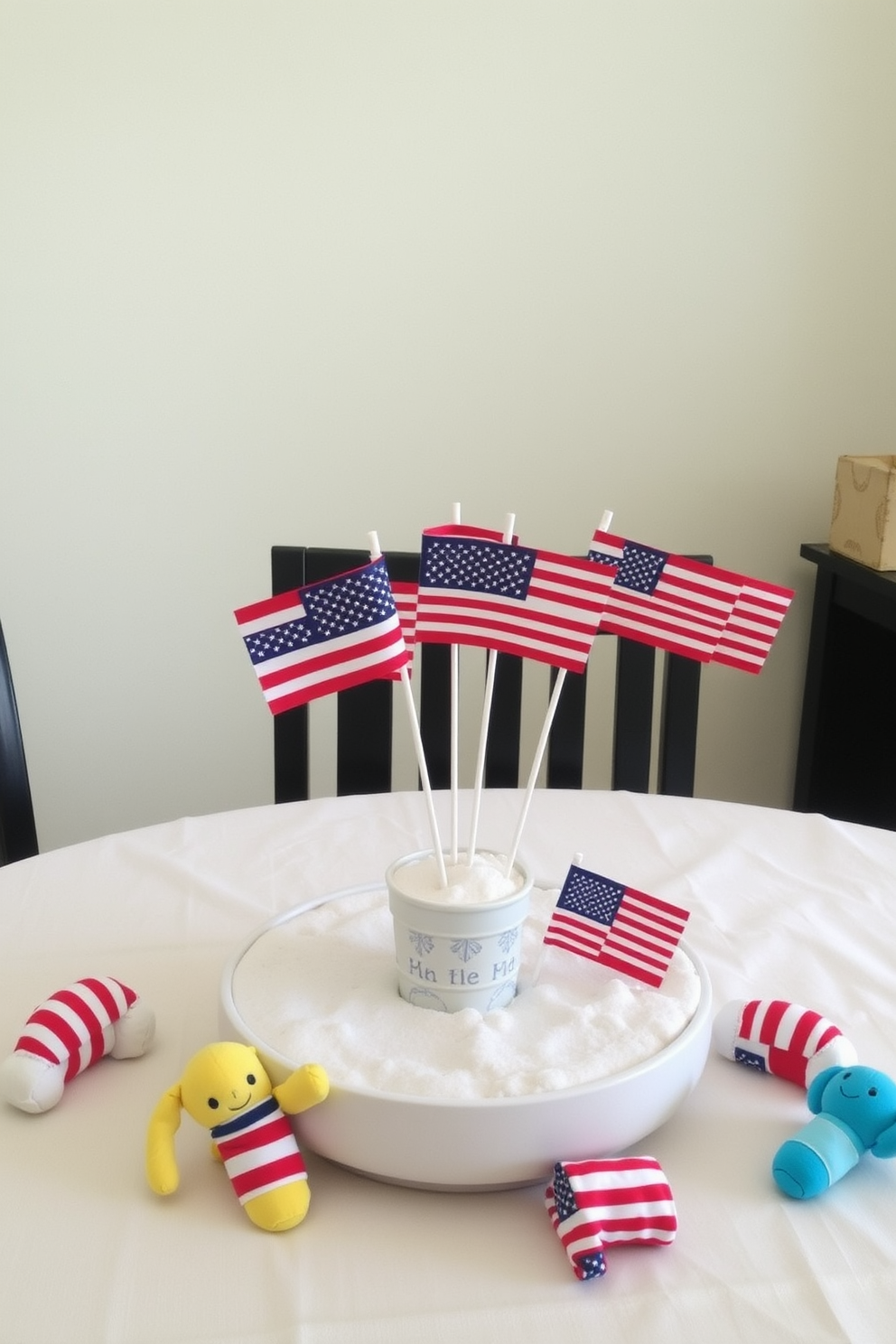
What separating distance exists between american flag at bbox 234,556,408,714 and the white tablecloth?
0.94ft

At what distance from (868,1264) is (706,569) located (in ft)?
1.36

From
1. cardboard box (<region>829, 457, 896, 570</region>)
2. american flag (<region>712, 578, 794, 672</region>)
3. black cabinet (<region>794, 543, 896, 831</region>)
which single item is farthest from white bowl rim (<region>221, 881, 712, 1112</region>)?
black cabinet (<region>794, 543, 896, 831</region>)

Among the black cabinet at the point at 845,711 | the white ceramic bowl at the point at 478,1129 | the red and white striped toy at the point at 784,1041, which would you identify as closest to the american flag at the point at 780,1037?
the red and white striped toy at the point at 784,1041

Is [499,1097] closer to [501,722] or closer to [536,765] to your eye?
[536,765]

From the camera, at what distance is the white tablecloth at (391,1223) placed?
577 millimetres

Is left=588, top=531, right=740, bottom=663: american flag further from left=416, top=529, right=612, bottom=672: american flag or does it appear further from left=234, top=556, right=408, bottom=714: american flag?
left=234, top=556, right=408, bottom=714: american flag

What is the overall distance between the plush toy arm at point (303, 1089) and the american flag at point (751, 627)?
1.29 feet

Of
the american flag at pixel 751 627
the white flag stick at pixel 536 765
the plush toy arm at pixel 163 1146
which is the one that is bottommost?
the plush toy arm at pixel 163 1146

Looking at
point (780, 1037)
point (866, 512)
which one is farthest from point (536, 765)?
point (866, 512)

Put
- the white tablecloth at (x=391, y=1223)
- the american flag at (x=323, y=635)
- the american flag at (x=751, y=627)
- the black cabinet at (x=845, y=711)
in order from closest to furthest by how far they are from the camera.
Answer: the white tablecloth at (x=391, y=1223) < the american flag at (x=323, y=635) < the american flag at (x=751, y=627) < the black cabinet at (x=845, y=711)

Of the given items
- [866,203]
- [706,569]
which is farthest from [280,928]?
[866,203]

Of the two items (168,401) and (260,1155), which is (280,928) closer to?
(260,1155)

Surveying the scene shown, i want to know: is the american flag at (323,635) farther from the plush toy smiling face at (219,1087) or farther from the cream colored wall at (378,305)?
the cream colored wall at (378,305)

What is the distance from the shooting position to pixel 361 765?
1.46 meters
